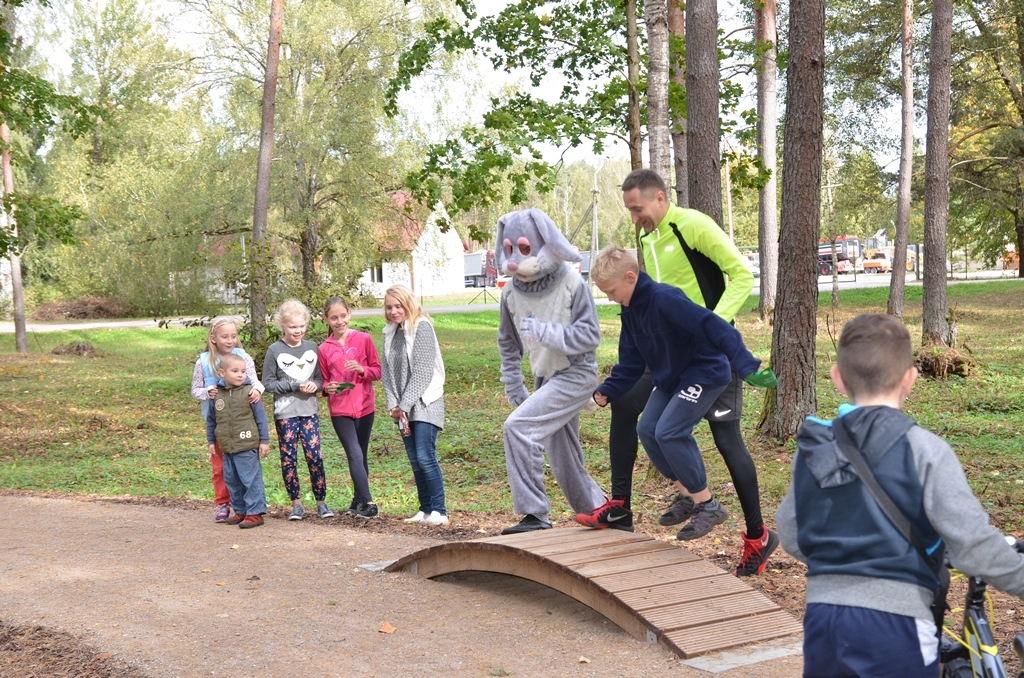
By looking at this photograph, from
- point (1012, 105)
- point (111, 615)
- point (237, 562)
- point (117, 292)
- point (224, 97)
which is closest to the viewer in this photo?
point (111, 615)

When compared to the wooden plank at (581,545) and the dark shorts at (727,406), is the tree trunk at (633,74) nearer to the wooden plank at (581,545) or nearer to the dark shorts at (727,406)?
the dark shorts at (727,406)

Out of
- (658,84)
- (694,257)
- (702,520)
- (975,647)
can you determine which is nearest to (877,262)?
(658,84)

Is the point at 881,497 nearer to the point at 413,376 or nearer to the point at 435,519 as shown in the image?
the point at 413,376

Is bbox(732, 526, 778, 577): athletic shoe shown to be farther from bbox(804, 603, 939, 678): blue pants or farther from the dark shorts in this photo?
bbox(804, 603, 939, 678): blue pants

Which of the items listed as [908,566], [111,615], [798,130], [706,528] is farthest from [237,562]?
[798,130]

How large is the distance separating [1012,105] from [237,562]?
3238 centimetres

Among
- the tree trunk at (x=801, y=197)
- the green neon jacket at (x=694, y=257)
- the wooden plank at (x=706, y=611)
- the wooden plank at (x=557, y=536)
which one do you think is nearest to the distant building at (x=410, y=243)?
the tree trunk at (x=801, y=197)

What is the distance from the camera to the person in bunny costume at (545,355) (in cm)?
619

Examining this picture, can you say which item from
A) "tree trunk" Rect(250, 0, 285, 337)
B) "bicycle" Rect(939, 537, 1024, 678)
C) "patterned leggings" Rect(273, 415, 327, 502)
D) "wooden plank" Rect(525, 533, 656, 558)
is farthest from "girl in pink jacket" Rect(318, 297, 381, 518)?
"tree trunk" Rect(250, 0, 285, 337)

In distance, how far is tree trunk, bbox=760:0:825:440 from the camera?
959 centimetres

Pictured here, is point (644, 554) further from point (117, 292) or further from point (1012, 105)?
point (117, 292)

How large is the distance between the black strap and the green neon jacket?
2.99 metres

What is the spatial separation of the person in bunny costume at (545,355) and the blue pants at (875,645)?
11.0 ft

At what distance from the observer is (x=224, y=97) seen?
93.0 feet
